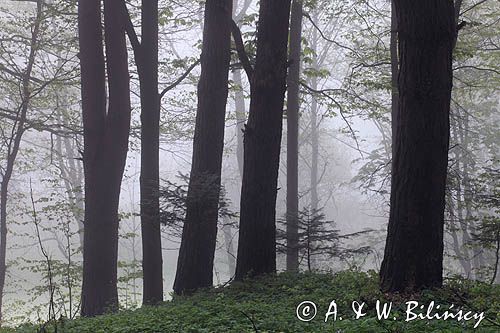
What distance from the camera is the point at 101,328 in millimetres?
5598

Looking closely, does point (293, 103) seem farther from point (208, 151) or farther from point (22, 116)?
point (22, 116)

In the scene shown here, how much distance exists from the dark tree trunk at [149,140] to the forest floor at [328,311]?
3.34 meters

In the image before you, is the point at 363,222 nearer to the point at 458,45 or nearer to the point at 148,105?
the point at 458,45

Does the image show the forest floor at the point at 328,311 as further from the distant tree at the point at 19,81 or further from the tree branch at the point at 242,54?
the distant tree at the point at 19,81

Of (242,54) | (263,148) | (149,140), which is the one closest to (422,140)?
(263,148)

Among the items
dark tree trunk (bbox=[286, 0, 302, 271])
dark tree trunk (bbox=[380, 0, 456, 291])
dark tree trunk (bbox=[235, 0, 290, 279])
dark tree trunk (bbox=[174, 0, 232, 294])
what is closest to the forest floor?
dark tree trunk (bbox=[380, 0, 456, 291])

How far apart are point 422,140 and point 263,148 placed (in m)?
3.32

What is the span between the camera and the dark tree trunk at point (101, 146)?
384 inches

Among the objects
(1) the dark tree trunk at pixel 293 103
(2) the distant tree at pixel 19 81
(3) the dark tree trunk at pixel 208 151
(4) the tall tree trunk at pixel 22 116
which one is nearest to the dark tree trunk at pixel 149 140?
(3) the dark tree trunk at pixel 208 151

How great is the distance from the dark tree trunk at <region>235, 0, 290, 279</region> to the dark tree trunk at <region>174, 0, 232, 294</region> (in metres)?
0.54

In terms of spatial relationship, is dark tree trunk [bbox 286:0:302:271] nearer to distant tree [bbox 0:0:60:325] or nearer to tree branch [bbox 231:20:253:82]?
tree branch [bbox 231:20:253:82]

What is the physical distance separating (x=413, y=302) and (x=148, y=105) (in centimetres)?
712

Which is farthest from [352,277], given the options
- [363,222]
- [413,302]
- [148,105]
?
[363,222]

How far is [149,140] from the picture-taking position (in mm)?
10852
